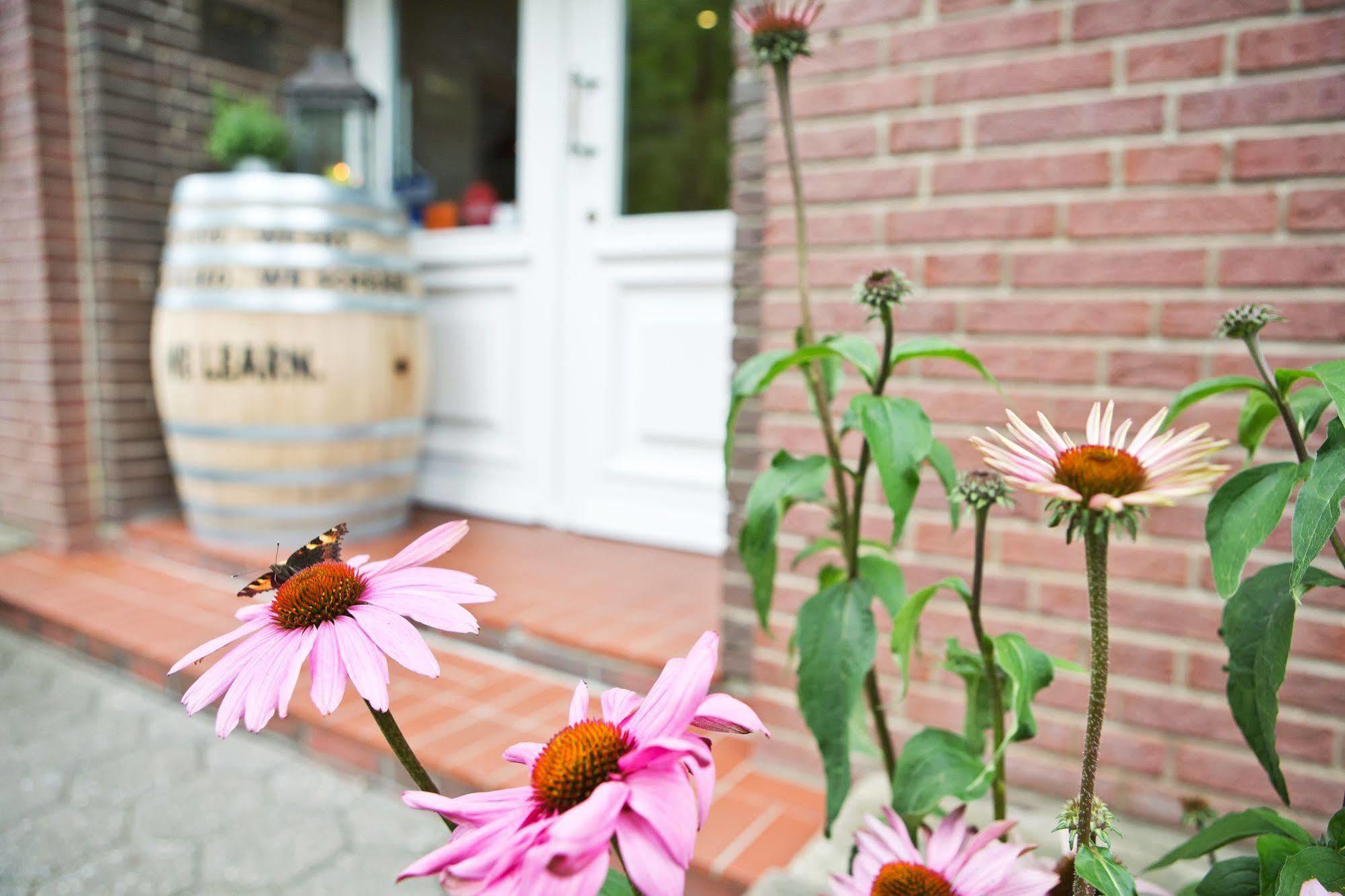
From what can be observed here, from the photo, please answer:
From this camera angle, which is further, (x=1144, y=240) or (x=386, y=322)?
(x=386, y=322)

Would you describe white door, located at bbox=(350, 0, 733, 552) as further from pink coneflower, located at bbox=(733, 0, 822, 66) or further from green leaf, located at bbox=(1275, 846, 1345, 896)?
green leaf, located at bbox=(1275, 846, 1345, 896)

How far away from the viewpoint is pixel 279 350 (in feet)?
8.41

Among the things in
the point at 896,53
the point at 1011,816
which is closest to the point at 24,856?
the point at 1011,816

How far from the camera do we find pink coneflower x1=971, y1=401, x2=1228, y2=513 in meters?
0.45

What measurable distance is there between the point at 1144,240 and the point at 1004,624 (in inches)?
25.9

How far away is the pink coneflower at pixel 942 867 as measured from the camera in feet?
1.93

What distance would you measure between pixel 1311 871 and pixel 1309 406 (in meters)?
0.40

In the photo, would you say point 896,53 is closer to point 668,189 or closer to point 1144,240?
point 1144,240

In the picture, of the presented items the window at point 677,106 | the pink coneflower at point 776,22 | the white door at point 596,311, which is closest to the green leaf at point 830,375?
the pink coneflower at point 776,22

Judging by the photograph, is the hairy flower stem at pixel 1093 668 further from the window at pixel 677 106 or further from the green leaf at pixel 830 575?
the window at pixel 677 106

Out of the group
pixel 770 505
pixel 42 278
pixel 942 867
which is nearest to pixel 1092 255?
A: pixel 770 505

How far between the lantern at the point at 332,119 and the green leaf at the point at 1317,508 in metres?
2.94

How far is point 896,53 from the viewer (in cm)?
152

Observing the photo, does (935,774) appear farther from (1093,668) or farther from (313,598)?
(313,598)
